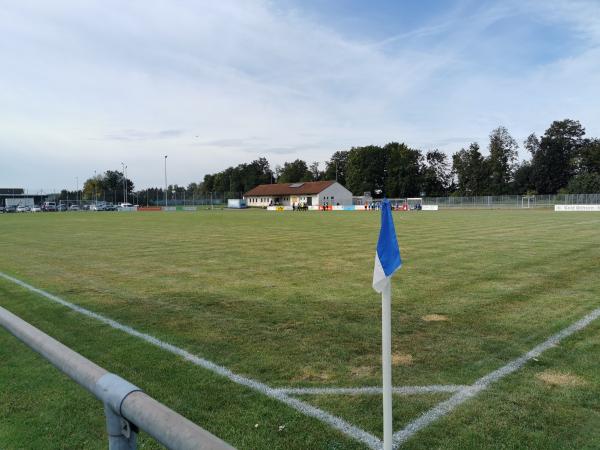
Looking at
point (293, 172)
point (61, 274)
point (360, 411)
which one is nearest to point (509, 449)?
point (360, 411)

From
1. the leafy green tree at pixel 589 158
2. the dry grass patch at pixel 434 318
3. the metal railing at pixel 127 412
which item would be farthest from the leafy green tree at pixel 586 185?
the metal railing at pixel 127 412

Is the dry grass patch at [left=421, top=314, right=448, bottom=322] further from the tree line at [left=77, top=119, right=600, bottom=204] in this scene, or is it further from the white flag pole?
the tree line at [left=77, top=119, right=600, bottom=204]

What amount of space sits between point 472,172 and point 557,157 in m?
17.7

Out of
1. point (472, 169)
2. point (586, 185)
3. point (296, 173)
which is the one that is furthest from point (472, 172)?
point (296, 173)

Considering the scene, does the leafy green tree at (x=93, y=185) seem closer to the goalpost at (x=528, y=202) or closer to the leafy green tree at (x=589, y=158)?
the goalpost at (x=528, y=202)

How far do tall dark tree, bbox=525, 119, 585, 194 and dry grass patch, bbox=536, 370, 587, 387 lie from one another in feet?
347

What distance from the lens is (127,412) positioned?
73.3 inches

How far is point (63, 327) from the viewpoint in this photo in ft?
21.1

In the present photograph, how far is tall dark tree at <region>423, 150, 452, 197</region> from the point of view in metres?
112

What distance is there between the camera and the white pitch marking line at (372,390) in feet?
14.1

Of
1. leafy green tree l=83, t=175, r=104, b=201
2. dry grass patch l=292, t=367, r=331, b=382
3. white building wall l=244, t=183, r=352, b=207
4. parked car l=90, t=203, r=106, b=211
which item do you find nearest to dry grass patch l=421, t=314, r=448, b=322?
dry grass patch l=292, t=367, r=331, b=382

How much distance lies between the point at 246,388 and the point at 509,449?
2.35m

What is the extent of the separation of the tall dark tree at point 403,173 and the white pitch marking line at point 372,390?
107582 mm

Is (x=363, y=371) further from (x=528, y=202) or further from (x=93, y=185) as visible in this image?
(x=93, y=185)
